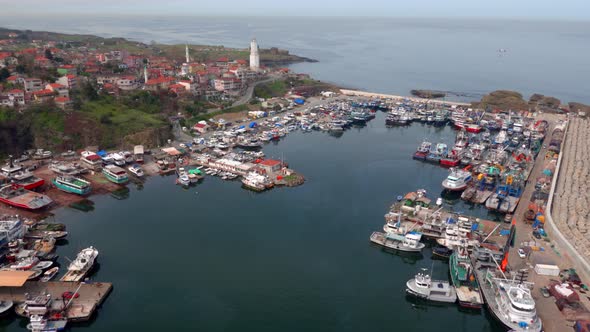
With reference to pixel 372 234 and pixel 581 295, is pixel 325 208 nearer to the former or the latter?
pixel 372 234

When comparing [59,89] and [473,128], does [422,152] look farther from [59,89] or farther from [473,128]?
[59,89]

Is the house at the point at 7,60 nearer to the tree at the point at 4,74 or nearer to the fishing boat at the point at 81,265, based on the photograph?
the tree at the point at 4,74

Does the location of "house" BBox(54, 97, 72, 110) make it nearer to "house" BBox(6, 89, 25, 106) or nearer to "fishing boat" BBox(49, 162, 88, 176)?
"house" BBox(6, 89, 25, 106)

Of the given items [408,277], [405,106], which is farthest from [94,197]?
[405,106]

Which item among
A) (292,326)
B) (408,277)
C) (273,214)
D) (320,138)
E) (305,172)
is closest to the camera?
(292,326)

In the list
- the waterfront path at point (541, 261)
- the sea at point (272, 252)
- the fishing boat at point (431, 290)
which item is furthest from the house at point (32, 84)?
the waterfront path at point (541, 261)

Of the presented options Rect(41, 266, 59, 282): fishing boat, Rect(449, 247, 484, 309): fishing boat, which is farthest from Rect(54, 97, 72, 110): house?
Rect(449, 247, 484, 309): fishing boat

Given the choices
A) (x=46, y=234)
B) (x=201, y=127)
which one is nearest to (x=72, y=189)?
(x=46, y=234)
